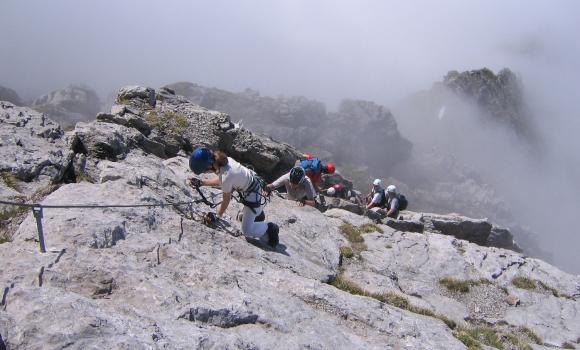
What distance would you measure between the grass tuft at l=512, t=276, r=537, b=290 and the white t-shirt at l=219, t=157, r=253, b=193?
1431 centimetres

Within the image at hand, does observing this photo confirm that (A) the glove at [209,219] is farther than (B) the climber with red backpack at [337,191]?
No

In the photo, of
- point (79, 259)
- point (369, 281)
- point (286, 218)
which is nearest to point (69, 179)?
point (79, 259)

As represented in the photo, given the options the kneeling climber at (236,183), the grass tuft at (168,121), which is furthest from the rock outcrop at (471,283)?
the grass tuft at (168,121)

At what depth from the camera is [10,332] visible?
27.9ft

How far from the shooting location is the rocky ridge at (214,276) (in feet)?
32.2

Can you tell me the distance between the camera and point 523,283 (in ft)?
74.5

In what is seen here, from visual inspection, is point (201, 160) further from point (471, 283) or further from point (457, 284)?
point (471, 283)

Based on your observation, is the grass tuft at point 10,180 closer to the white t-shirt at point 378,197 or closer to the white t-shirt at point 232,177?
the white t-shirt at point 232,177

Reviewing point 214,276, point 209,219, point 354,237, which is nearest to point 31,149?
point 209,219

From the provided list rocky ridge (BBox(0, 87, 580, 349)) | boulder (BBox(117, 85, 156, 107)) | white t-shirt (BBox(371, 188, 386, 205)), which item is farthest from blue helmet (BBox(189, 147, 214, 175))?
white t-shirt (BBox(371, 188, 386, 205))

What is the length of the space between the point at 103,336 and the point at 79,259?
303 centimetres

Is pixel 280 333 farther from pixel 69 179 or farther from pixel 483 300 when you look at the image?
pixel 483 300

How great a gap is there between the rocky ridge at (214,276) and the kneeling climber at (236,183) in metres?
0.63

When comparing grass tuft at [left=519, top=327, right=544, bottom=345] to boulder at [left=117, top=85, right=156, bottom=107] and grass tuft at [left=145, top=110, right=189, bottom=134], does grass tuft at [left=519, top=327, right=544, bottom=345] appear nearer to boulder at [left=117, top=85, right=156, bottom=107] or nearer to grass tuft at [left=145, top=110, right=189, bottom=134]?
grass tuft at [left=145, top=110, right=189, bottom=134]
